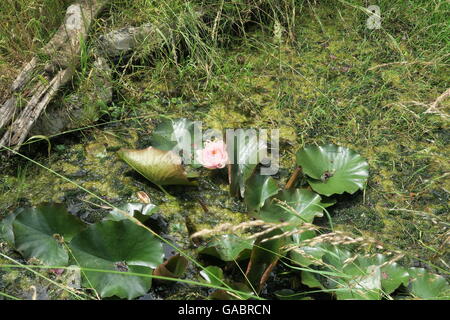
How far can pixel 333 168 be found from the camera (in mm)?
1867

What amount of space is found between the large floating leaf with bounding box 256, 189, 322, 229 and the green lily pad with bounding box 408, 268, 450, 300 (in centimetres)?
34

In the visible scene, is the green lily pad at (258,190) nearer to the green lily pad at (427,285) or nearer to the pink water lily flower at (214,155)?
the pink water lily flower at (214,155)

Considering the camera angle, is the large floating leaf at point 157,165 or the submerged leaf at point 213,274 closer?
the submerged leaf at point 213,274

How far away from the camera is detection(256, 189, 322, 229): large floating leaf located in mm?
1679

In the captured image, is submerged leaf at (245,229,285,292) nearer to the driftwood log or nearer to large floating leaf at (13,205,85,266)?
large floating leaf at (13,205,85,266)

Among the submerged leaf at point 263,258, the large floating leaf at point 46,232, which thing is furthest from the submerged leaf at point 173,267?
the large floating leaf at point 46,232

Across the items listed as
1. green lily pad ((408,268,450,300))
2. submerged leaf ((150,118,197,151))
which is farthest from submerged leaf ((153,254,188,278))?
green lily pad ((408,268,450,300))

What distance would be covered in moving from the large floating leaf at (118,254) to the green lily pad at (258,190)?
0.37 m

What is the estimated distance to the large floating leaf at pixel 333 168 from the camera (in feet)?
5.94

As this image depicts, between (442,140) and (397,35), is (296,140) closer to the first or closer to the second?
(442,140)

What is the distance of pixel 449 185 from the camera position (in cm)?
192

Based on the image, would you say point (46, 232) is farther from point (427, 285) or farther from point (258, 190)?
point (427, 285)
